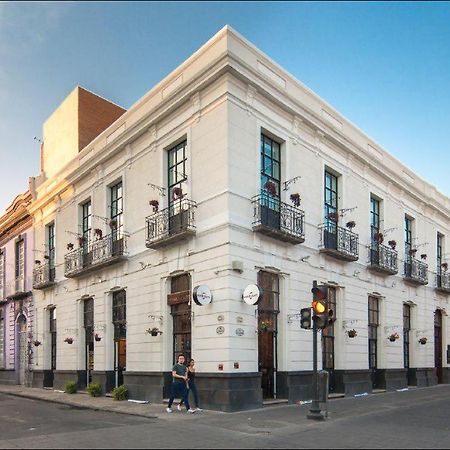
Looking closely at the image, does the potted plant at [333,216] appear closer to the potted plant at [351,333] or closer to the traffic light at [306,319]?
the potted plant at [351,333]

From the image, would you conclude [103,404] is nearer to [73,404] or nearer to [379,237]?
[73,404]

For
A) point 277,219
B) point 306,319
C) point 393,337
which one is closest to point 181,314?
point 277,219

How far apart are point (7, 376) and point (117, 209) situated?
14352mm

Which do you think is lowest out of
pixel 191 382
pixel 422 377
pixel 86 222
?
pixel 422 377

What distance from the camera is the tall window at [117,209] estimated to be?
20938mm

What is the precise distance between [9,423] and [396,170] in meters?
19.2

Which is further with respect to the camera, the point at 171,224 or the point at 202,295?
the point at 171,224

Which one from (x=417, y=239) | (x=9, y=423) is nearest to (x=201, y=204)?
(x=9, y=423)

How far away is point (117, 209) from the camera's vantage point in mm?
21500

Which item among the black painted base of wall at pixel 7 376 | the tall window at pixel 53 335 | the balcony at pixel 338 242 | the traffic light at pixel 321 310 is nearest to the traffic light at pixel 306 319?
the traffic light at pixel 321 310

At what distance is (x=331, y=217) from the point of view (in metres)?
19.7

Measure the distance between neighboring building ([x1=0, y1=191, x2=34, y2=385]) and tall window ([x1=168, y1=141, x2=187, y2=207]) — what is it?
13.4m

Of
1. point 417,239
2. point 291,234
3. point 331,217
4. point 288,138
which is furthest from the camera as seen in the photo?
point 417,239

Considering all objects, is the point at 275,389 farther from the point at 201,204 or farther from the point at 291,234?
the point at 201,204
